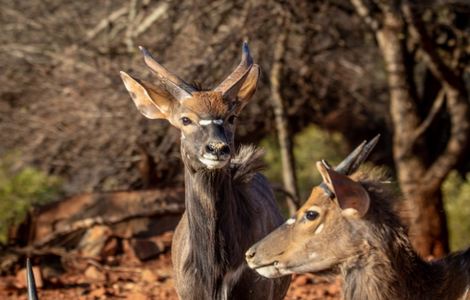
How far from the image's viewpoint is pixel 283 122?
13664 millimetres

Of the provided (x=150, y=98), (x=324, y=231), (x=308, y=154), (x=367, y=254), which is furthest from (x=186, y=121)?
(x=308, y=154)

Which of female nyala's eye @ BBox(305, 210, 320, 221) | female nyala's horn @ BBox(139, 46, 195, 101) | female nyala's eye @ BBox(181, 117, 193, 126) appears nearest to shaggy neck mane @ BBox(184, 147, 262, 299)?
female nyala's eye @ BBox(181, 117, 193, 126)

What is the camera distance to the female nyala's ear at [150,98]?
834cm

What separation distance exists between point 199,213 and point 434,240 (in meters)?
6.27

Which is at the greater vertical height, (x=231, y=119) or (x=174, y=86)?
(x=174, y=86)

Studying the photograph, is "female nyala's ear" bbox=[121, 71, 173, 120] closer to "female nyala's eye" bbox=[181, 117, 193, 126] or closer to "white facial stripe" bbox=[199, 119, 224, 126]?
"female nyala's eye" bbox=[181, 117, 193, 126]

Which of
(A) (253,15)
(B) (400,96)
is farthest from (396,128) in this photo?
(A) (253,15)

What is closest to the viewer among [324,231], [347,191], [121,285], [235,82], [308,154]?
[347,191]

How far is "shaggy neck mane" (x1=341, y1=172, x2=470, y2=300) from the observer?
21.6 feet

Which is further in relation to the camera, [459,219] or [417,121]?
[459,219]

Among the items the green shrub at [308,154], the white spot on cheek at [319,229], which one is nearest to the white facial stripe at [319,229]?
the white spot on cheek at [319,229]

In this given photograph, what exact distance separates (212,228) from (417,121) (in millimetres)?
6335

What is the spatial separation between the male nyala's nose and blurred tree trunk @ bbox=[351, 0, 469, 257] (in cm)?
550

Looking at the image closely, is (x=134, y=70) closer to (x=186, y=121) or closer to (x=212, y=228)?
(x=186, y=121)
